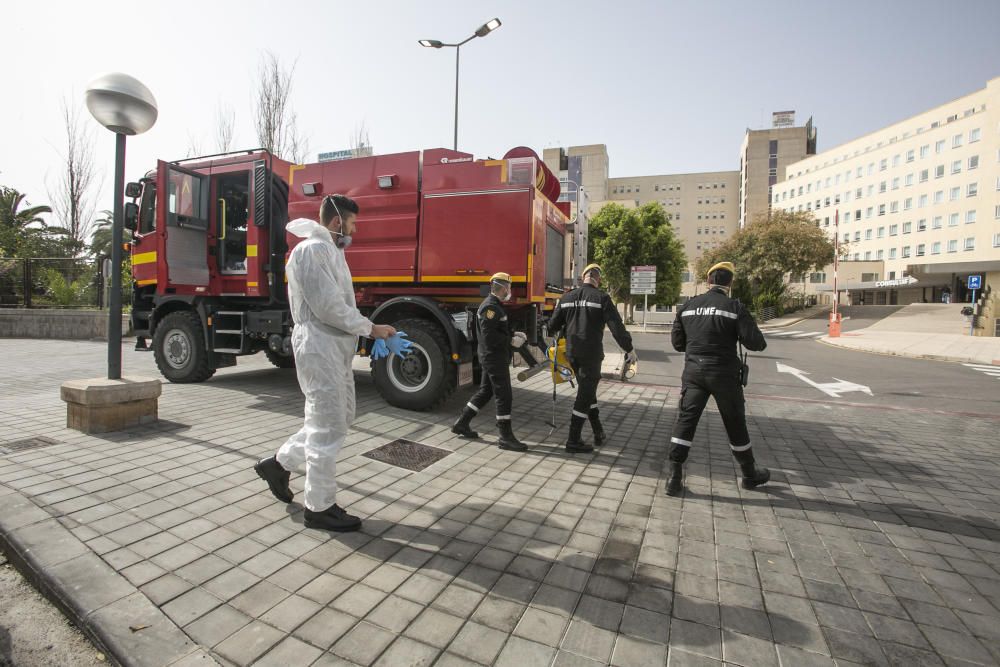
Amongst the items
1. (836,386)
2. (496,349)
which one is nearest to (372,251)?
(496,349)

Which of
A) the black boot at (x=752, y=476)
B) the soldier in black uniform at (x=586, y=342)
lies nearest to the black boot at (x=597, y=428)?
the soldier in black uniform at (x=586, y=342)

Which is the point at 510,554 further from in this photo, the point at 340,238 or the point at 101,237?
the point at 101,237

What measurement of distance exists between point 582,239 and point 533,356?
299 cm

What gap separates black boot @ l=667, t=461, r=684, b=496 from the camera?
12.1 feet

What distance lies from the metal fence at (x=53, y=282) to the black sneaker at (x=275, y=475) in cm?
1643

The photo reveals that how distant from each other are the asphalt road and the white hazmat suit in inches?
295

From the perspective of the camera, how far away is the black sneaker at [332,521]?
2.89 meters

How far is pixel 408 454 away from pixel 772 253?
3916 cm

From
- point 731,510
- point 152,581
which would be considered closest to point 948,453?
point 731,510

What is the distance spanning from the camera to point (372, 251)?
6188mm

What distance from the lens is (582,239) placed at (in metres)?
7.84

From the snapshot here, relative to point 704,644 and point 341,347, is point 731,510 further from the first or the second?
point 341,347

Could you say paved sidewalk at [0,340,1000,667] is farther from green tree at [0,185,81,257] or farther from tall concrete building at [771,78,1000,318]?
tall concrete building at [771,78,1000,318]

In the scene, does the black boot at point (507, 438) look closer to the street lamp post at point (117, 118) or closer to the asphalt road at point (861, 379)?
the street lamp post at point (117, 118)
